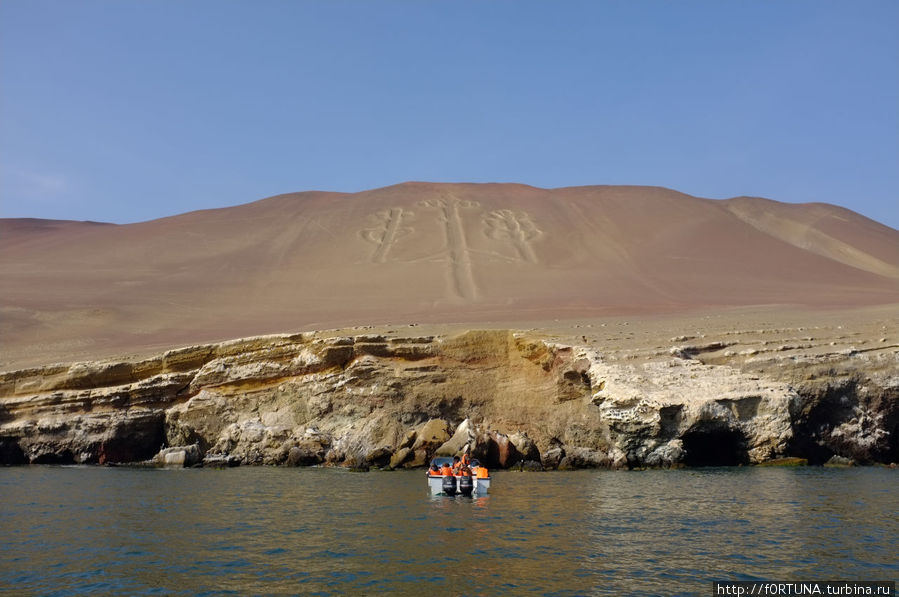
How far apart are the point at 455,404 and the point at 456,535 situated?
1445 cm

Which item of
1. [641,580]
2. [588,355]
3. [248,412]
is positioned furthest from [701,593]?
[248,412]

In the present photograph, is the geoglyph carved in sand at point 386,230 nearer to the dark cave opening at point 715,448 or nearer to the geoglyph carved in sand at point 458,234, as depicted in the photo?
the geoglyph carved in sand at point 458,234

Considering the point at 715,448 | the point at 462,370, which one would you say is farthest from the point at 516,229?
the point at 715,448

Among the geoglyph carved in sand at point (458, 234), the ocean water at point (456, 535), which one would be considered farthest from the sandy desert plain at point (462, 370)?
the ocean water at point (456, 535)

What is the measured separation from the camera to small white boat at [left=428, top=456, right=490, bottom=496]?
21.2m

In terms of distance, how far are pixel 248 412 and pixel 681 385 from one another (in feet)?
53.6

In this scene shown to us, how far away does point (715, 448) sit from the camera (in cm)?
2672

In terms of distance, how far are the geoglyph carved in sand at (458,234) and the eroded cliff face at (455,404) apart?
91.8 feet

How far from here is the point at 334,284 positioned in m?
65.6

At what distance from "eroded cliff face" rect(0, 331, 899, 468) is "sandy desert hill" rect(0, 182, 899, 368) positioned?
1017 cm

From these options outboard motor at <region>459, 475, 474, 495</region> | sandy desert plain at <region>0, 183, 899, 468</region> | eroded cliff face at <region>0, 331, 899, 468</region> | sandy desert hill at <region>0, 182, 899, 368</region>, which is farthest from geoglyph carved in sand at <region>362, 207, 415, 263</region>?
outboard motor at <region>459, 475, 474, 495</region>

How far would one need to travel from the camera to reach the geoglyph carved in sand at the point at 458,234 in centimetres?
6694

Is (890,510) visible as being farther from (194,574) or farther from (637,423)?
(194,574)

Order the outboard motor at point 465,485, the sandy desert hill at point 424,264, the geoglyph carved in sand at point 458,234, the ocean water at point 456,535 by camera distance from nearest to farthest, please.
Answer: the ocean water at point 456,535 < the outboard motor at point 465,485 < the sandy desert hill at point 424,264 < the geoglyph carved in sand at point 458,234
